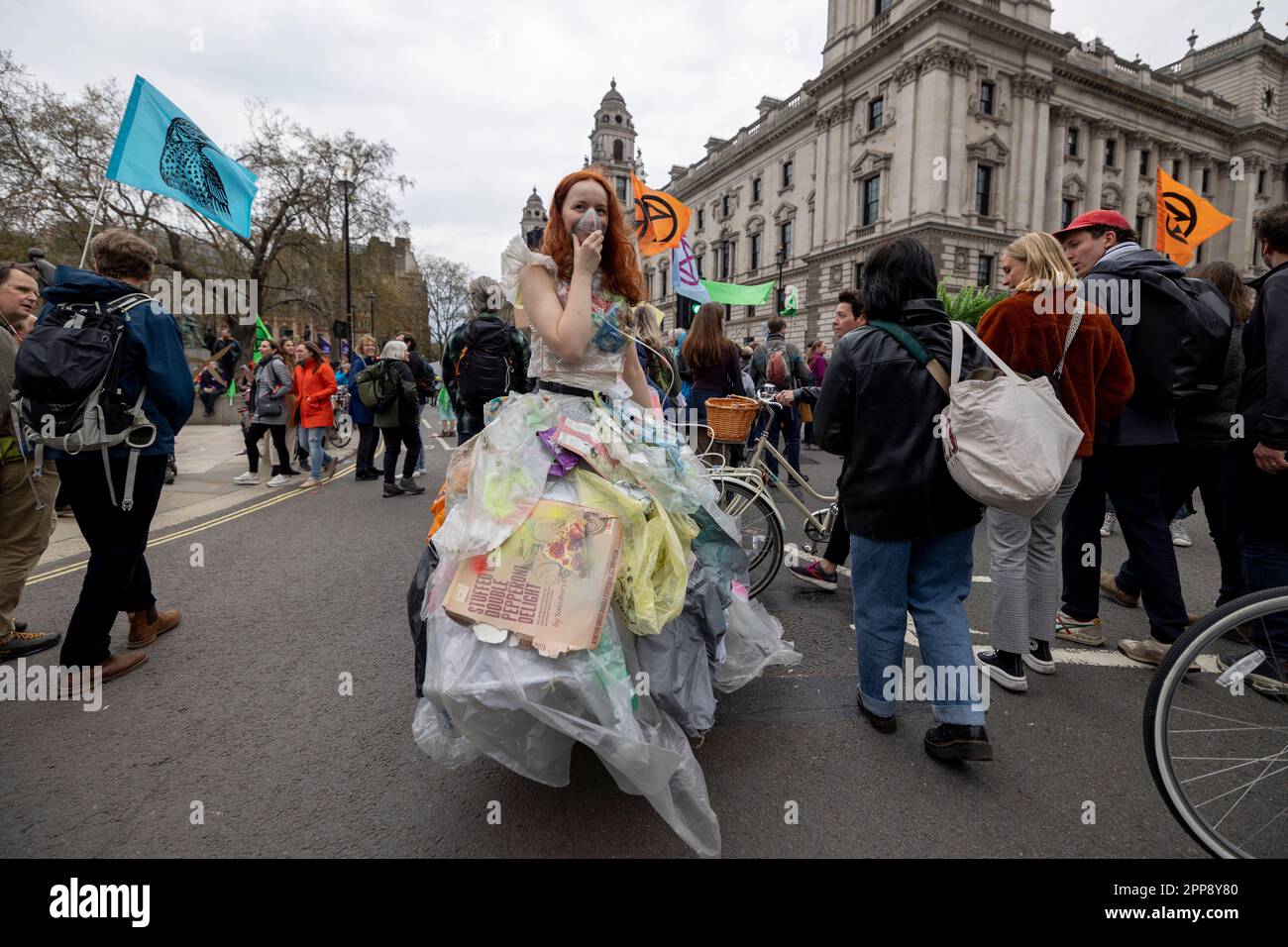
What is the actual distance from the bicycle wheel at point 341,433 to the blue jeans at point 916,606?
12.4 meters

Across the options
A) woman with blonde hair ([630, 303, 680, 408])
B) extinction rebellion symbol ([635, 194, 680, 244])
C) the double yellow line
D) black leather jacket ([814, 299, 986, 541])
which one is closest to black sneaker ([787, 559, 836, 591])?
black leather jacket ([814, 299, 986, 541])

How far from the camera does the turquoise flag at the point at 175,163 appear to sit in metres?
4.44

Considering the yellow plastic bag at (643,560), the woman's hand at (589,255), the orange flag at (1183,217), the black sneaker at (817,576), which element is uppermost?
the orange flag at (1183,217)

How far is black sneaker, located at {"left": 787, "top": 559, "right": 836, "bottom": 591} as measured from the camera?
14.7 feet

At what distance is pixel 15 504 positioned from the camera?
3307 mm

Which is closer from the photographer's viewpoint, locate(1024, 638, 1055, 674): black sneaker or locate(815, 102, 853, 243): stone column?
locate(1024, 638, 1055, 674): black sneaker

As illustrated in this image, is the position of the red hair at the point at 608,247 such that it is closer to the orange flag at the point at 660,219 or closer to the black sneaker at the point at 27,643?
the black sneaker at the point at 27,643

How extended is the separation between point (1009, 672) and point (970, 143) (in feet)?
128

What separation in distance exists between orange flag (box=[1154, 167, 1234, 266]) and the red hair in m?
8.51

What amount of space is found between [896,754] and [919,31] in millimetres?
40528

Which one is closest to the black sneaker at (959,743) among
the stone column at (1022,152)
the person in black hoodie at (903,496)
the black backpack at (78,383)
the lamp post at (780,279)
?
the person in black hoodie at (903,496)

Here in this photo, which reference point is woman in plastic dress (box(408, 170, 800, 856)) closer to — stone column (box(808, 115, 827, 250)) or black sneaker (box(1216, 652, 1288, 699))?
black sneaker (box(1216, 652, 1288, 699))

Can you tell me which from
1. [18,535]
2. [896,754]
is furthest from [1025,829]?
[18,535]

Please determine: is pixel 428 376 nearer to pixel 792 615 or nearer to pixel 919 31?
pixel 792 615
